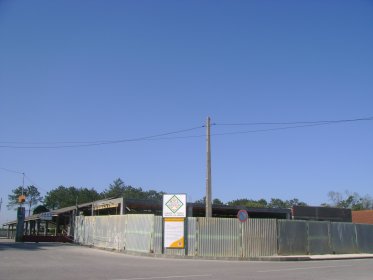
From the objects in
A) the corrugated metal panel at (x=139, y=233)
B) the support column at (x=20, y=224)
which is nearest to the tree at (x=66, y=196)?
the support column at (x=20, y=224)

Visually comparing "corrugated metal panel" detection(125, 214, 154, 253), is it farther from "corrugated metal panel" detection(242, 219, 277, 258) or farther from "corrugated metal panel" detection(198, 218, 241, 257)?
"corrugated metal panel" detection(242, 219, 277, 258)

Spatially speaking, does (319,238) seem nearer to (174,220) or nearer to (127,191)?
(174,220)

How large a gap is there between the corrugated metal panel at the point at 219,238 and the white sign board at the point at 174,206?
4.22 feet

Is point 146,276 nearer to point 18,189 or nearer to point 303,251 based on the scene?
point 303,251

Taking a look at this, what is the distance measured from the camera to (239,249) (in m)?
25.9

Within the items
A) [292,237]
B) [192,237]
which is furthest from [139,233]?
[292,237]

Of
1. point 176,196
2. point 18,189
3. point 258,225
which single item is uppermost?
point 18,189

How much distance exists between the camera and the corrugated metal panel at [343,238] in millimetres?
30906

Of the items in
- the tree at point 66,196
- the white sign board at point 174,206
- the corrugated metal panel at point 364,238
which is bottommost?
the corrugated metal panel at point 364,238

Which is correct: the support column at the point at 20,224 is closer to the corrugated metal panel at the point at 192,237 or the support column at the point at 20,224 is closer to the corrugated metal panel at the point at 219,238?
the corrugated metal panel at the point at 192,237

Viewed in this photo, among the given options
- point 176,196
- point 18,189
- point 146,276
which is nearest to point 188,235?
point 176,196

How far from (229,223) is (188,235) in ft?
8.49

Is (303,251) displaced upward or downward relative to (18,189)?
downward

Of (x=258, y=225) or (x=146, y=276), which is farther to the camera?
(x=258, y=225)
